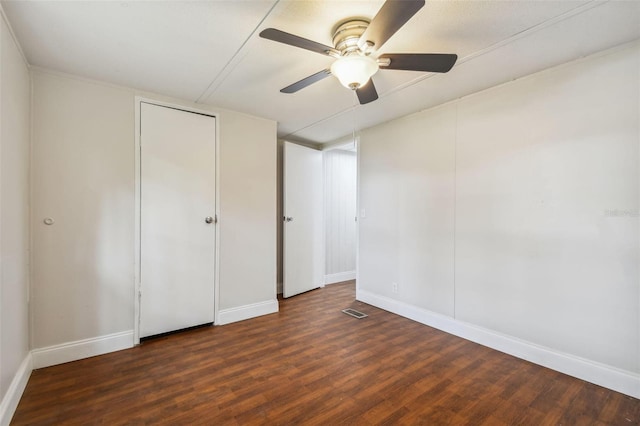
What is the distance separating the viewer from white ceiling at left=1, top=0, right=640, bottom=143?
147 cm

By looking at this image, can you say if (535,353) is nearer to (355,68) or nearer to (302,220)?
(355,68)

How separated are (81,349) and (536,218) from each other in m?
3.80

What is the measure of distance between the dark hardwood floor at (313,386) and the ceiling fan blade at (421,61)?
2030 mm

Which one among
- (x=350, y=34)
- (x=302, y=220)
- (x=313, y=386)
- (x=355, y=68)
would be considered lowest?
(x=313, y=386)

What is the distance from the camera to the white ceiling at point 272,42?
1.47 metres

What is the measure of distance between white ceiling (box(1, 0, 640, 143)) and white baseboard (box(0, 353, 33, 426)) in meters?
2.13

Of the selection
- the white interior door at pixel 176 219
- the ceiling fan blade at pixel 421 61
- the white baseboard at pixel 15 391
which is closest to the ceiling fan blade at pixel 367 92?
the ceiling fan blade at pixel 421 61

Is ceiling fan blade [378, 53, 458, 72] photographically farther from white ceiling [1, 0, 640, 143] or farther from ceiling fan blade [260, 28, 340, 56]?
ceiling fan blade [260, 28, 340, 56]

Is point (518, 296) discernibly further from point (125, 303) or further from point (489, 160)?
point (125, 303)

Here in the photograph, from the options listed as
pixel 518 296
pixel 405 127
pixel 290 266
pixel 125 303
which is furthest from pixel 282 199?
pixel 518 296

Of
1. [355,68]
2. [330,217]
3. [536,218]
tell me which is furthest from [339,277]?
[355,68]

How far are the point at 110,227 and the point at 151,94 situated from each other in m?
1.26

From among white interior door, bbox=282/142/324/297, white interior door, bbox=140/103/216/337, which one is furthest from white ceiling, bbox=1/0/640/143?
white interior door, bbox=282/142/324/297

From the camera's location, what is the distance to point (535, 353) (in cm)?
216
